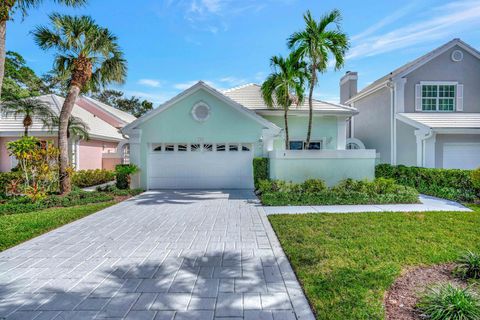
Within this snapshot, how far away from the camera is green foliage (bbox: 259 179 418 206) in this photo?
10344mm

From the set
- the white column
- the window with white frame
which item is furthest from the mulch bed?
the window with white frame

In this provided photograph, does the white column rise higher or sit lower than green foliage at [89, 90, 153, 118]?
lower

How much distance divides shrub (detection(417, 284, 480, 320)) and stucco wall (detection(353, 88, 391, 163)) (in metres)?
15.6

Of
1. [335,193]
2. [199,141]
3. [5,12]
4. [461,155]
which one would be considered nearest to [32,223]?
[5,12]

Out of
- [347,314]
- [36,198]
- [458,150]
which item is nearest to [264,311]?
[347,314]

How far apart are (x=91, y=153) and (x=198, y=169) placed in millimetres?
9228

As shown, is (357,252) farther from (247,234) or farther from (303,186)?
(303,186)

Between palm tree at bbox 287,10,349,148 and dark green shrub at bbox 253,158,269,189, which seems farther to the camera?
dark green shrub at bbox 253,158,269,189

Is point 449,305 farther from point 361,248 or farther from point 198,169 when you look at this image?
point 198,169

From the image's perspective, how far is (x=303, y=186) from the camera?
37.4 feet

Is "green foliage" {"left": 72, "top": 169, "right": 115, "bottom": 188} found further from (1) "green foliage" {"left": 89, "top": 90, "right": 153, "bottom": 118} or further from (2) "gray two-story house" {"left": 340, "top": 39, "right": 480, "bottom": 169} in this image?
(1) "green foliage" {"left": 89, "top": 90, "right": 153, "bottom": 118}

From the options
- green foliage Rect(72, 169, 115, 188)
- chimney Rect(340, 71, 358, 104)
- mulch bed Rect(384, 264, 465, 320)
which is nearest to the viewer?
mulch bed Rect(384, 264, 465, 320)

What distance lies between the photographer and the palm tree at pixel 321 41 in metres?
11.5

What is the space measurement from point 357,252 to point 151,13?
485 inches
